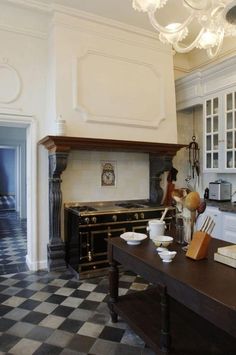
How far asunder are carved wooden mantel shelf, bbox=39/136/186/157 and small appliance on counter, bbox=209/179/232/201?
774 millimetres

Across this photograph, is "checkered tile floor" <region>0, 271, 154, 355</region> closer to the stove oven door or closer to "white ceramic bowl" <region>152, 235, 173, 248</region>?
the stove oven door

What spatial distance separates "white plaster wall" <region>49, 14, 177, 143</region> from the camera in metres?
3.40

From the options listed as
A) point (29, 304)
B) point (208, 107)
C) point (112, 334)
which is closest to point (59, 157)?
point (29, 304)

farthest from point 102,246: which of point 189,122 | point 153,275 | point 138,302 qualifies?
point 189,122

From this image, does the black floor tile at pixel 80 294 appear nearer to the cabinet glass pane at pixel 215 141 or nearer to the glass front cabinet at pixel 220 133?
the glass front cabinet at pixel 220 133

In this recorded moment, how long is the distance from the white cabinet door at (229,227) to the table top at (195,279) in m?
1.36

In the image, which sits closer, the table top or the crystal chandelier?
the table top

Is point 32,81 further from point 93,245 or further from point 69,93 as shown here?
point 93,245

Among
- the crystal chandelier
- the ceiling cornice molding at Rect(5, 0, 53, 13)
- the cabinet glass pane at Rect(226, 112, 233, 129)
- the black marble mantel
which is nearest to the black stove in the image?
the black marble mantel

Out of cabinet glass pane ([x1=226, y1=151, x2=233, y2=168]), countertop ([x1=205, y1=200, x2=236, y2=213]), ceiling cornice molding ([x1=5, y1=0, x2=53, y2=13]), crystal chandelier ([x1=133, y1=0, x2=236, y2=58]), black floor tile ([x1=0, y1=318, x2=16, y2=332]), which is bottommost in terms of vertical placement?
black floor tile ([x1=0, y1=318, x2=16, y2=332])

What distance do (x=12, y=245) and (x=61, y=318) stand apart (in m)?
2.71

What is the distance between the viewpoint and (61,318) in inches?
93.3

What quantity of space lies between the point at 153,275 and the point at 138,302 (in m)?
0.71

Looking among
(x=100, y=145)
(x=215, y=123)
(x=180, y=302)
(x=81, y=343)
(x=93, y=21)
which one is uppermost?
(x=93, y=21)
